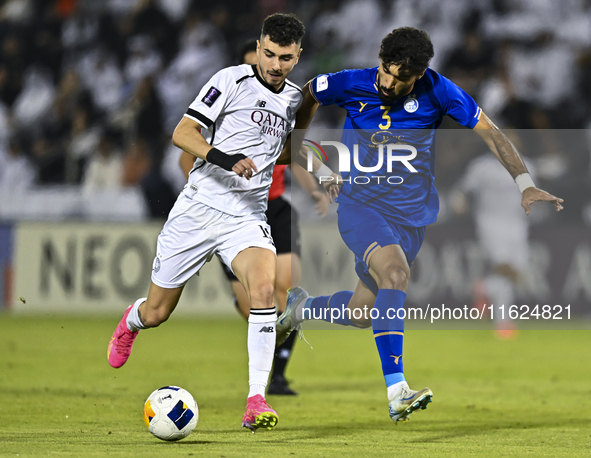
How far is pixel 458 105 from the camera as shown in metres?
5.10

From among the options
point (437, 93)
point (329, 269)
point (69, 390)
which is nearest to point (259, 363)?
point (437, 93)

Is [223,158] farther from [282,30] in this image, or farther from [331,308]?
[331,308]

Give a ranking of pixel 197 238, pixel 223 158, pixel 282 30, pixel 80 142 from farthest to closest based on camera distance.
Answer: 1. pixel 80 142
2. pixel 197 238
3. pixel 282 30
4. pixel 223 158

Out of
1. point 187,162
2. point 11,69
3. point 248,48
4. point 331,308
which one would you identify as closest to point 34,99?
point 11,69

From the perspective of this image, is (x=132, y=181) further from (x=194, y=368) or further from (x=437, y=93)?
(x=437, y=93)

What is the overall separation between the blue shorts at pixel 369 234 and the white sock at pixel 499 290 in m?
6.44

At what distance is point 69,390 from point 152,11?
395 inches

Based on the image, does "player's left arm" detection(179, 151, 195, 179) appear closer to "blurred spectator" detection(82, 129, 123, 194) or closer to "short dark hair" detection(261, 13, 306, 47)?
"short dark hair" detection(261, 13, 306, 47)

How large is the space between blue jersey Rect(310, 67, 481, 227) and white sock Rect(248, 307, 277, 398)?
1026 millimetres

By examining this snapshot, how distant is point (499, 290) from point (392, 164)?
6.69m

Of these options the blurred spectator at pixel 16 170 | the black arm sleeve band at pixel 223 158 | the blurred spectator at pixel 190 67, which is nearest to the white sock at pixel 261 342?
the black arm sleeve band at pixel 223 158

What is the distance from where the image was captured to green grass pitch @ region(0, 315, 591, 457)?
4418mm

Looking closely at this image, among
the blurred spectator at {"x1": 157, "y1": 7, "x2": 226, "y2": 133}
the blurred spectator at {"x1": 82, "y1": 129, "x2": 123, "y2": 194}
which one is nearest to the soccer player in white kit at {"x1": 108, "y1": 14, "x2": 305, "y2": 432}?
the blurred spectator at {"x1": 82, "y1": 129, "x2": 123, "y2": 194}

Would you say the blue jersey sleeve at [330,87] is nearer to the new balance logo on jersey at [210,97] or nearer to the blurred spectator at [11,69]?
the new balance logo on jersey at [210,97]
